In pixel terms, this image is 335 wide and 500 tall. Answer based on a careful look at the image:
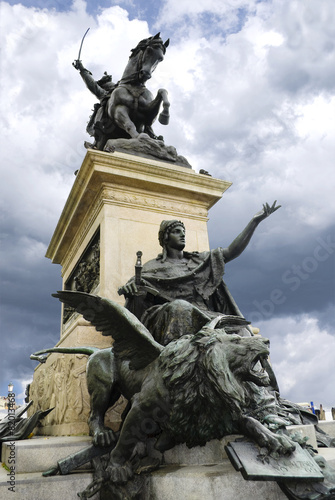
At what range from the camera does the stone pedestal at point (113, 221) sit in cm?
471

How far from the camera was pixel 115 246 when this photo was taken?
5.41 meters

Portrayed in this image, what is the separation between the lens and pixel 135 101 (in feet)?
25.1

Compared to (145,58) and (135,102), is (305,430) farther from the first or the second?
(145,58)

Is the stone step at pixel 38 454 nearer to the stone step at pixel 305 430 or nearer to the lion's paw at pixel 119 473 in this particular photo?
the lion's paw at pixel 119 473

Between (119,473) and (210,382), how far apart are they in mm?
912

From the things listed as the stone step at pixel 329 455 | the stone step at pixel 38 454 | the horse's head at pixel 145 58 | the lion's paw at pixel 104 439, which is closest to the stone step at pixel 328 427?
the stone step at pixel 329 455

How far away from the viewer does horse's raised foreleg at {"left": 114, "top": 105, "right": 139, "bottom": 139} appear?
7156 millimetres

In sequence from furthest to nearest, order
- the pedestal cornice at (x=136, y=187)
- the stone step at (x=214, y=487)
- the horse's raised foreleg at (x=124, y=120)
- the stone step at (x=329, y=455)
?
the horse's raised foreleg at (x=124, y=120) → the pedestal cornice at (x=136, y=187) → the stone step at (x=329, y=455) → the stone step at (x=214, y=487)

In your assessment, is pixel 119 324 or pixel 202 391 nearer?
pixel 202 391

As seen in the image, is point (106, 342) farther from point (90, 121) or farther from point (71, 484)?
point (90, 121)

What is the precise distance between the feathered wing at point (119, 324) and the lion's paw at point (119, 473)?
685mm

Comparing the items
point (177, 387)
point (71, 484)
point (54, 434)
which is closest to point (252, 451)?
point (177, 387)

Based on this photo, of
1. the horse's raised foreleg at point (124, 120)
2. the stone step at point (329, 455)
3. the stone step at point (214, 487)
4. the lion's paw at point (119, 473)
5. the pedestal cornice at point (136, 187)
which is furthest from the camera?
the horse's raised foreleg at point (124, 120)

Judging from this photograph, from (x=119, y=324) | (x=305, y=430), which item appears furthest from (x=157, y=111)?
(x=305, y=430)
